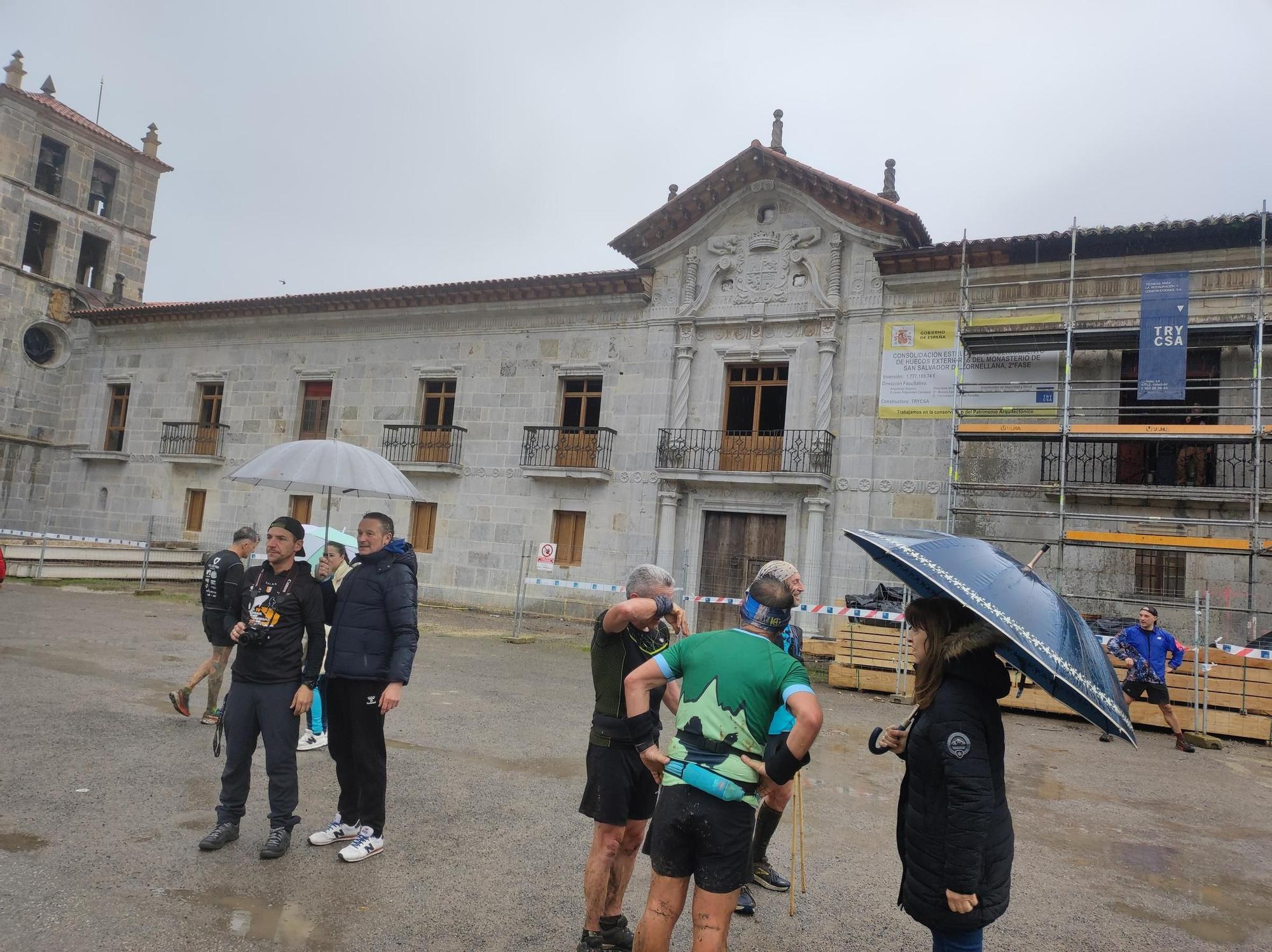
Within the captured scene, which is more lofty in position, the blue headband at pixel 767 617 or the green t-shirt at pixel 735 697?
the blue headband at pixel 767 617

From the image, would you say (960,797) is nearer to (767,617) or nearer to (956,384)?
(767,617)

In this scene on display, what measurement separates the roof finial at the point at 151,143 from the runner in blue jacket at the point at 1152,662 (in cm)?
3398

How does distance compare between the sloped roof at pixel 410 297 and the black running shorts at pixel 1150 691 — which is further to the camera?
the sloped roof at pixel 410 297

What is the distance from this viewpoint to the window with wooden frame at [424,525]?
20.9m

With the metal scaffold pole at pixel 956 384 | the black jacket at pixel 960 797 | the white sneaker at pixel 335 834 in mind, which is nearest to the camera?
the black jacket at pixel 960 797

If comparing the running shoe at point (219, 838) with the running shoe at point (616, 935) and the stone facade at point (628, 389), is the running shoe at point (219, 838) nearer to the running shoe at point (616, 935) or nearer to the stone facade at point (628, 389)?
the running shoe at point (616, 935)

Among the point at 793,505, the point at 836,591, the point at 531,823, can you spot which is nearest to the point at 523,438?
the point at 793,505

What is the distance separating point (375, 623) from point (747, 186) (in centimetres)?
1570

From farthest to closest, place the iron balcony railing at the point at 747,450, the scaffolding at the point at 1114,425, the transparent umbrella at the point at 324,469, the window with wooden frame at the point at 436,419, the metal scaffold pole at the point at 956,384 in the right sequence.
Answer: the window with wooden frame at the point at 436,419 → the iron balcony railing at the point at 747,450 → the metal scaffold pole at the point at 956,384 → the scaffolding at the point at 1114,425 → the transparent umbrella at the point at 324,469

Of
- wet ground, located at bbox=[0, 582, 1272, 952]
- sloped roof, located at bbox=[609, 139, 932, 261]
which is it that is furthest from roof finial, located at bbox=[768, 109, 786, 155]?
wet ground, located at bbox=[0, 582, 1272, 952]

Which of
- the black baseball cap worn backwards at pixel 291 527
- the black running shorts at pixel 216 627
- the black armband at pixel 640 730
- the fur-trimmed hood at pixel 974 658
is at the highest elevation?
the black baseball cap worn backwards at pixel 291 527

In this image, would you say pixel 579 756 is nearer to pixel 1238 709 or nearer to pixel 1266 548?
pixel 1238 709

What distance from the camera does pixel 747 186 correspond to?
59.0 ft

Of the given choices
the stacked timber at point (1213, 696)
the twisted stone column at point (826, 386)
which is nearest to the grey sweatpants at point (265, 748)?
the stacked timber at point (1213, 696)
